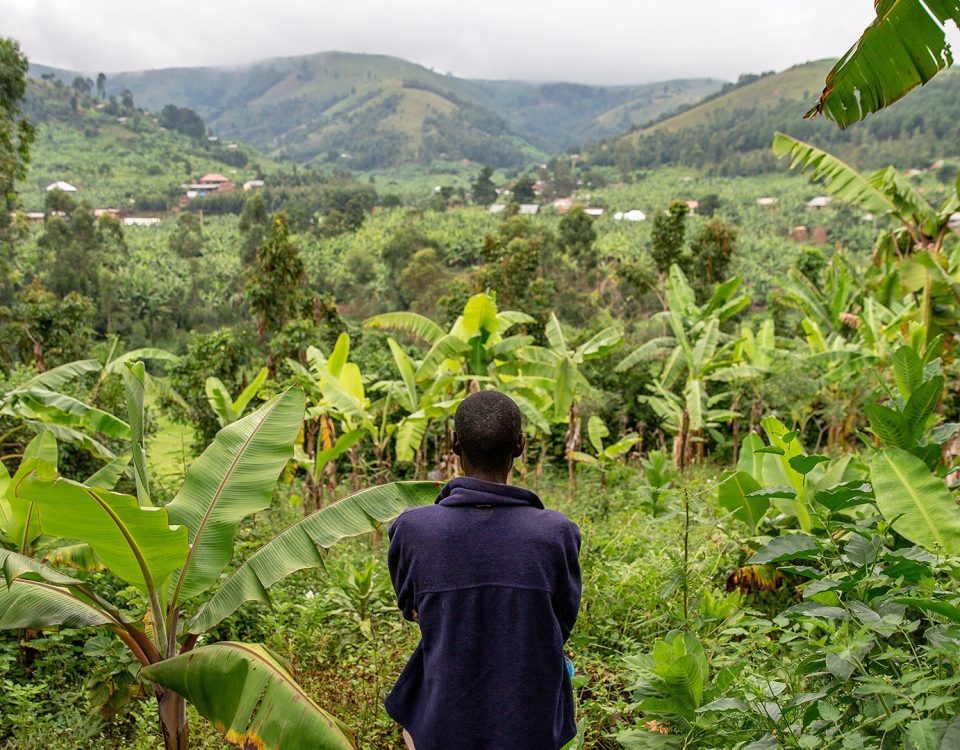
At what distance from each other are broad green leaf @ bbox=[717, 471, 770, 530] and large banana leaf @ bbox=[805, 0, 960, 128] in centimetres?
192

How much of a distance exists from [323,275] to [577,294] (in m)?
13.1

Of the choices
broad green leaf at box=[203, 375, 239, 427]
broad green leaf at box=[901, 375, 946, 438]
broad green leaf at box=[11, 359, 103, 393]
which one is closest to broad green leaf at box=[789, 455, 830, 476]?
broad green leaf at box=[901, 375, 946, 438]

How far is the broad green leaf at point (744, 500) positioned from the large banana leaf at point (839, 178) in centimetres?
386

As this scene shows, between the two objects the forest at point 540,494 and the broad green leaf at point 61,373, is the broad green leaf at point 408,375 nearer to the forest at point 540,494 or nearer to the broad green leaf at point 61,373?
the forest at point 540,494

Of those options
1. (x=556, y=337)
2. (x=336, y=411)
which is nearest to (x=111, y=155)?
(x=336, y=411)

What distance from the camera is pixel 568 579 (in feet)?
6.07

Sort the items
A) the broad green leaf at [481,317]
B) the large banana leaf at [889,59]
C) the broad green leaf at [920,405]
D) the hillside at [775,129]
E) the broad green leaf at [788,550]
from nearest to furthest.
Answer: the broad green leaf at [788,550] → the large banana leaf at [889,59] → the broad green leaf at [920,405] → the broad green leaf at [481,317] → the hillside at [775,129]

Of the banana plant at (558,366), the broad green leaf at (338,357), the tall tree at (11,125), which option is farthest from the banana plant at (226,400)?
the tall tree at (11,125)

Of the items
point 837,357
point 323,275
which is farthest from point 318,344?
point 323,275

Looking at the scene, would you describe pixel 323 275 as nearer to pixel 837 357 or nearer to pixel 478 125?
pixel 837 357

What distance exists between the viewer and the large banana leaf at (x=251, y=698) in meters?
2.27

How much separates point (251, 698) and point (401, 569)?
0.87 metres

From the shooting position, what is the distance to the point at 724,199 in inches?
2192

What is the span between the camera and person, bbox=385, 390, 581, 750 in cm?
180
